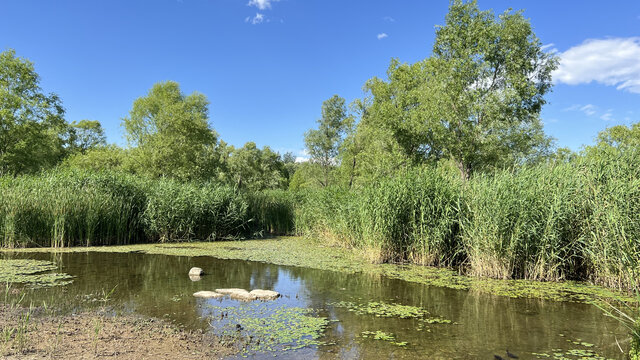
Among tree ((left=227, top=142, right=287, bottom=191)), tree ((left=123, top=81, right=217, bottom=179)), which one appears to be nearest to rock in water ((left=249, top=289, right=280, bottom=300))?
tree ((left=123, top=81, right=217, bottom=179))

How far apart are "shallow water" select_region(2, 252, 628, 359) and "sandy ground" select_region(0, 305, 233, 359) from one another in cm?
47

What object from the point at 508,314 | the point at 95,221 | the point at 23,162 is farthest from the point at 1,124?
the point at 508,314

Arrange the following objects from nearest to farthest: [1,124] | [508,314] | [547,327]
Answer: [547,327] < [508,314] < [1,124]

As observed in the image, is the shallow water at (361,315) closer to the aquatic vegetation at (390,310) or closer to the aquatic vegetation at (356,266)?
the aquatic vegetation at (390,310)

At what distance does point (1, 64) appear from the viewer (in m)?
24.6

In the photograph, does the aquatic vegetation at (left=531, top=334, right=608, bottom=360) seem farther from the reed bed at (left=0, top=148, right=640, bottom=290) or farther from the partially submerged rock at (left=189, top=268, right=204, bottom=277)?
the partially submerged rock at (left=189, top=268, right=204, bottom=277)

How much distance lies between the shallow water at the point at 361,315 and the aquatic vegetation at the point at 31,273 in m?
0.36

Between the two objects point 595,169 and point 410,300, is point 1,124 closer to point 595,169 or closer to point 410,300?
point 410,300

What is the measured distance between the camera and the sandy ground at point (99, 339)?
3.90 metres

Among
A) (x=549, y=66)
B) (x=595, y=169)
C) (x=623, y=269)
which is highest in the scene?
(x=549, y=66)

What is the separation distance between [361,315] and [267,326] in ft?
5.14

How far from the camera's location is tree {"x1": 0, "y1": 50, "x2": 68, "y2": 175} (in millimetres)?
24000

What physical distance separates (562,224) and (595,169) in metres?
1.40

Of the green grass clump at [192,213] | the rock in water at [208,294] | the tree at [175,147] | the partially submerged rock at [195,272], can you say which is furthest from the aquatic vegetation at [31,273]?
the tree at [175,147]
